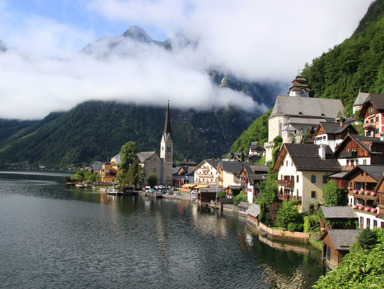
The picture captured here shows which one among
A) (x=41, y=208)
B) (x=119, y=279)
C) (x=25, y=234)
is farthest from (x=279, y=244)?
(x=41, y=208)

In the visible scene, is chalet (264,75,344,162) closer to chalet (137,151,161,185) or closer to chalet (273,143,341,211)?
chalet (273,143,341,211)

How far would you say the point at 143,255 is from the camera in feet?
132

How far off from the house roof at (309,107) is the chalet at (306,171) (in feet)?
100

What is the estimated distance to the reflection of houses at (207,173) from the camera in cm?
11443

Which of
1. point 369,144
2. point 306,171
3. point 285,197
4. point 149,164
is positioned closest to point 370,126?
point 369,144

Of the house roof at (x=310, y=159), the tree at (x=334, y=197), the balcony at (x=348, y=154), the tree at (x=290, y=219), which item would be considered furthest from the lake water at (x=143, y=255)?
the balcony at (x=348, y=154)

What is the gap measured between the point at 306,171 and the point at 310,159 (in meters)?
2.32

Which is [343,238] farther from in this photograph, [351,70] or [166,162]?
[166,162]

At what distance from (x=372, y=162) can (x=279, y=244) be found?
16072 millimetres

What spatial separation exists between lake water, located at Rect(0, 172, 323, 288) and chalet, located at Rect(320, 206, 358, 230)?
445cm

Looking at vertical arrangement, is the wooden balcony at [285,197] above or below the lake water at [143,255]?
above

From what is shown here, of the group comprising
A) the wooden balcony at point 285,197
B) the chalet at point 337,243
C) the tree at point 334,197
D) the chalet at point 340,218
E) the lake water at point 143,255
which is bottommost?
the lake water at point 143,255

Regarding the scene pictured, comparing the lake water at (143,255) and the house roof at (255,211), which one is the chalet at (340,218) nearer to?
the lake water at (143,255)

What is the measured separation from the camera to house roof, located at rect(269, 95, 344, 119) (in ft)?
266
